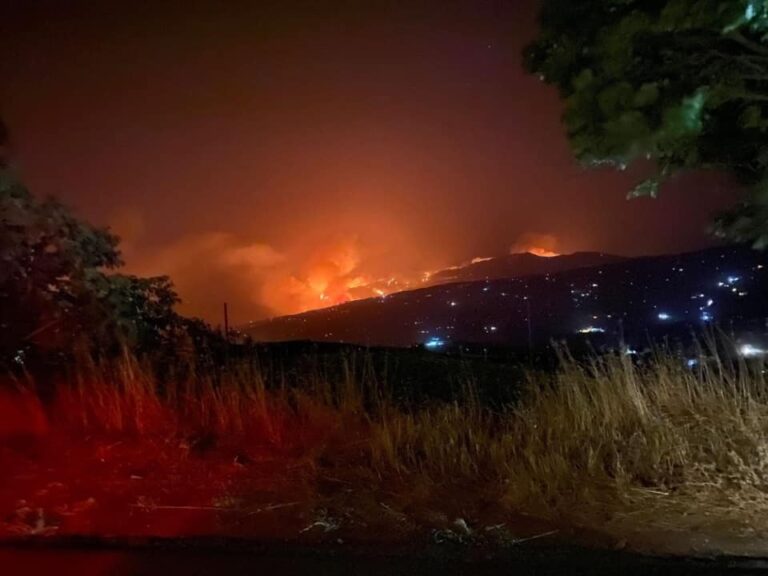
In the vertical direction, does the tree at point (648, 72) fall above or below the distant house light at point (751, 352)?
above

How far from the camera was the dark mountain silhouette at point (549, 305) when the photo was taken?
29.8 m

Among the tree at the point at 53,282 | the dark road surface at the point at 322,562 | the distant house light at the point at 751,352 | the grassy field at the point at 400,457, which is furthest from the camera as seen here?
the tree at the point at 53,282

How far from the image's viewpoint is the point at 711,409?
6.79m

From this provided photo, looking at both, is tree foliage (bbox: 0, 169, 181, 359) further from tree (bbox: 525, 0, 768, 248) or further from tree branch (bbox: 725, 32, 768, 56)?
tree branch (bbox: 725, 32, 768, 56)

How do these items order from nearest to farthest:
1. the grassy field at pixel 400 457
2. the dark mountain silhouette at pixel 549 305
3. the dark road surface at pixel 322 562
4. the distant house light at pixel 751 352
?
the dark road surface at pixel 322 562, the grassy field at pixel 400 457, the distant house light at pixel 751 352, the dark mountain silhouette at pixel 549 305

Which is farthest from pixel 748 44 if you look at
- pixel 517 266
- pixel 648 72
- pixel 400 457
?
pixel 517 266

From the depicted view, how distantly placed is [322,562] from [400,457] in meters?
2.01

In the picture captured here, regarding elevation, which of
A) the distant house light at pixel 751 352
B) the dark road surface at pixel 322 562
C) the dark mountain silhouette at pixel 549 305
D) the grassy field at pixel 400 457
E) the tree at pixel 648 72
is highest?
the dark mountain silhouette at pixel 549 305

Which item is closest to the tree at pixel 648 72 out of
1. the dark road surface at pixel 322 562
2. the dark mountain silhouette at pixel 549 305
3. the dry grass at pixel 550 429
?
the dry grass at pixel 550 429

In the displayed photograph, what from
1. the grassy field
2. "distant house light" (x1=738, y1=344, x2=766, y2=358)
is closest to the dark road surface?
the grassy field

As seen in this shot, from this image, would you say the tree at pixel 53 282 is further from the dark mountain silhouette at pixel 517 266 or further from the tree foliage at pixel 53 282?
the dark mountain silhouette at pixel 517 266

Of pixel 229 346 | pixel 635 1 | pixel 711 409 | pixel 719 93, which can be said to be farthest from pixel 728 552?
pixel 229 346

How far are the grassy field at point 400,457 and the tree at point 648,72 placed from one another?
214 cm

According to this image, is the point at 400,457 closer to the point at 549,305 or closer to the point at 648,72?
the point at 648,72
